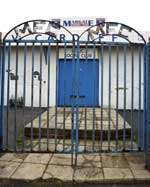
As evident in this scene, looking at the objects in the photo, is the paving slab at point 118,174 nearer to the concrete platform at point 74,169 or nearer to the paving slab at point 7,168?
the concrete platform at point 74,169

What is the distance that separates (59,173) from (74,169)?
0.33 metres

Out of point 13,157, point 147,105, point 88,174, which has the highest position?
point 147,105

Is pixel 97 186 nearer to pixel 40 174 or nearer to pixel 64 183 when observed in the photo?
pixel 64 183

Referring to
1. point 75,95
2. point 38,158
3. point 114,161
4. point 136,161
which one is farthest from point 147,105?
point 38,158

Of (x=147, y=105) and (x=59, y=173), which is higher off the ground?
(x=147, y=105)

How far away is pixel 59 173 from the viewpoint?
541 centimetres

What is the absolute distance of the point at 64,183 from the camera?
510cm

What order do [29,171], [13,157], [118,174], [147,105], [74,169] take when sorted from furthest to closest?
[13,157] < [147,105] < [74,169] < [29,171] < [118,174]

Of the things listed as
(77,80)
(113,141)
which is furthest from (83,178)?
(113,141)

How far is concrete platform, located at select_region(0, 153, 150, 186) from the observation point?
16.9ft

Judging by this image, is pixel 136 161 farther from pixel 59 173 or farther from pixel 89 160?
pixel 59 173

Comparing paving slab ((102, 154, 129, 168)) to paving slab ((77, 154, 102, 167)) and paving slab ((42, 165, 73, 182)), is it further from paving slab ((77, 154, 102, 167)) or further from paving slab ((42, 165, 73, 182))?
paving slab ((42, 165, 73, 182))

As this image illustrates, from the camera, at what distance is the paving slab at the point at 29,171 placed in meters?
5.21

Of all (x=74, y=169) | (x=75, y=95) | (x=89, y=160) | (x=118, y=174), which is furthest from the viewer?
(x=89, y=160)
